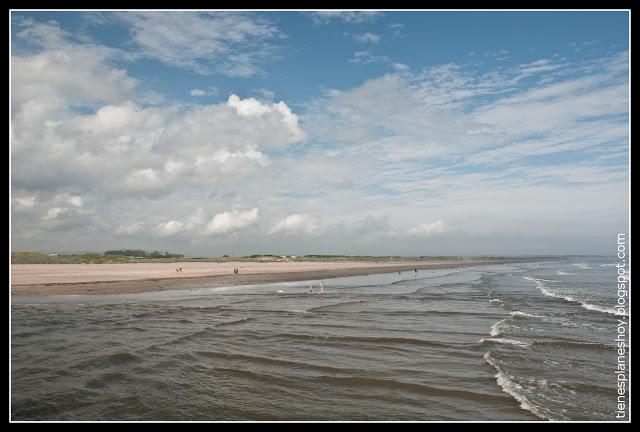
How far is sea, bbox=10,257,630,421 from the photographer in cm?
930

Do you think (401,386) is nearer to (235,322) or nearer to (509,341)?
(509,341)

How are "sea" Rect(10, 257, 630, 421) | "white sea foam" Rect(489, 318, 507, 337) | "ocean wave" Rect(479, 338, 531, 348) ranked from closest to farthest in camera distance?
"sea" Rect(10, 257, 630, 421) < "ocean wave" Rect(479, 338, 531, 348) < "white sea foam" Rect(489, 318, 507, 337)

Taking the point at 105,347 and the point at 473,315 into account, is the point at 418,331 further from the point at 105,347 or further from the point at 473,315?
the point at 105,347

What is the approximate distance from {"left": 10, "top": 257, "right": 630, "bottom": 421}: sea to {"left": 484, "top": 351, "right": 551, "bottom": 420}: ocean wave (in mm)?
51

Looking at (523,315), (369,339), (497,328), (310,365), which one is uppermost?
(310,365)

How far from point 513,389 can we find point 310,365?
5.54 meters

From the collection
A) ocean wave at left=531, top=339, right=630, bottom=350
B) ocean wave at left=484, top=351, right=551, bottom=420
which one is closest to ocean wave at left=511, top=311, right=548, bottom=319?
ocean wave at left=531, top=339, right=630, bottom=350

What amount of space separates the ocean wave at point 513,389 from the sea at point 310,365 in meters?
0.05

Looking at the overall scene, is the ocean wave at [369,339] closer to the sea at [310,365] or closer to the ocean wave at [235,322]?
the sea at [310,365]

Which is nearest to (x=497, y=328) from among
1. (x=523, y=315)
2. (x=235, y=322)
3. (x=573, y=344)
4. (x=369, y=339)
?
(x=573, y=344)

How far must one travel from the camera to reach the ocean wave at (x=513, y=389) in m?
9.20

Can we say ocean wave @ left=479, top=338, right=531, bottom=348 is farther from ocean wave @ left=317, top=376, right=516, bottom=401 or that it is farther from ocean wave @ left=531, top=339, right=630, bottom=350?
ocean wave @ left=317, top=376, right=516, bottom=401

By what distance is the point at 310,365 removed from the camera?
1252 centimetres
